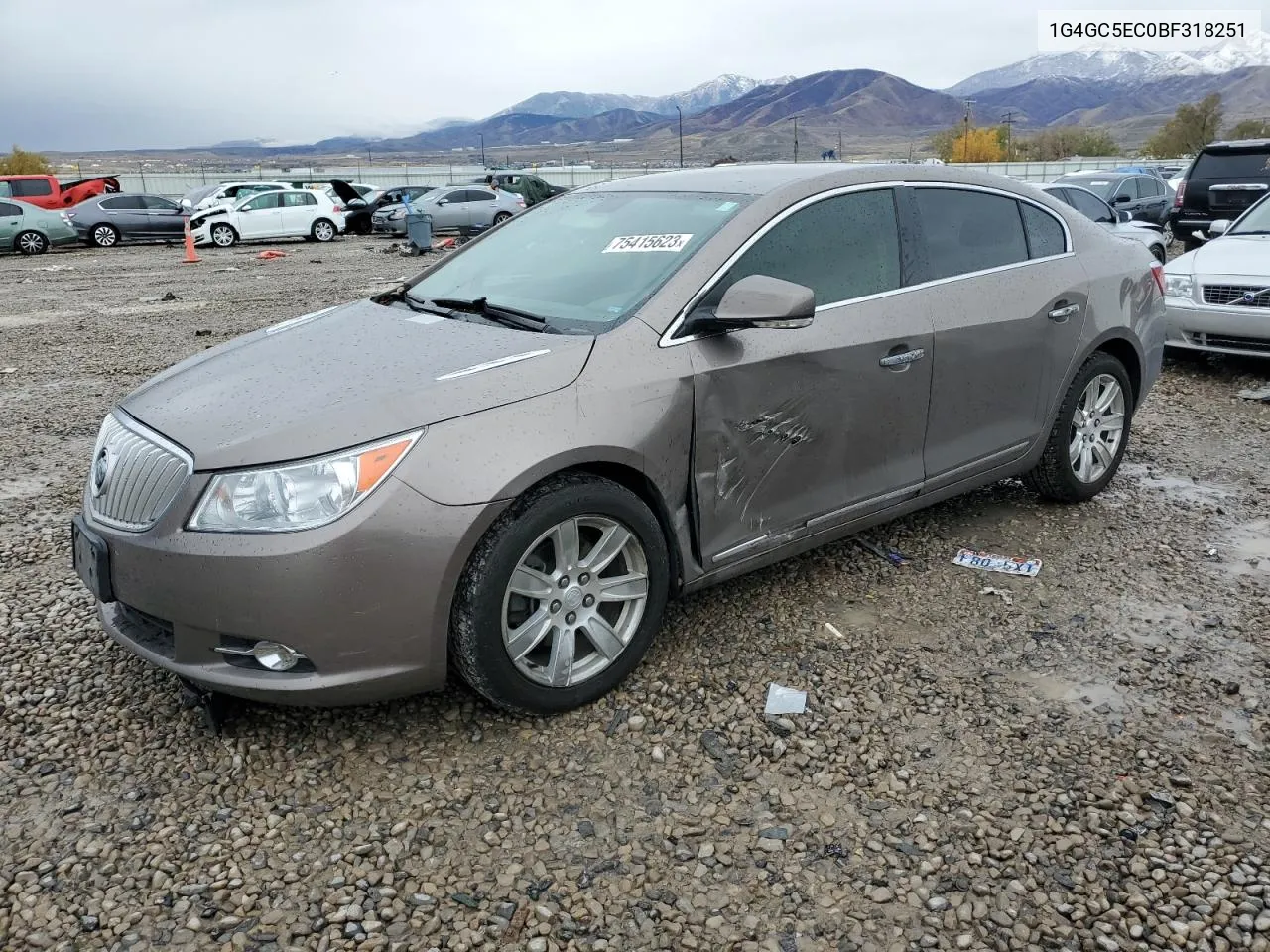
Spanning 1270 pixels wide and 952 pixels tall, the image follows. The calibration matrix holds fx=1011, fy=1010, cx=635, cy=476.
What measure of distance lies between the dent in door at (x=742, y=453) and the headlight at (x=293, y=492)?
111 centimetres

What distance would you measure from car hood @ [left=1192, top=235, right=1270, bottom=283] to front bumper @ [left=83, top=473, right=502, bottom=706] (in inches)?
291

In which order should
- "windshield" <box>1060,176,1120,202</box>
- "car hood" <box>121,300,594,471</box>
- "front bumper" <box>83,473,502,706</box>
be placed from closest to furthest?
"front bumper" <box>83,473,502,706</box> → "car hood" <box>121,300,594,471</box> → "windshield" <box>1060,176,1120,202</box>

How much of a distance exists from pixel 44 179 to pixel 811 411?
26.3 m

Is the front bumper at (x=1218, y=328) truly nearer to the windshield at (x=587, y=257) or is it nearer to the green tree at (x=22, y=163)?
the windshield at (x=587, y=257)

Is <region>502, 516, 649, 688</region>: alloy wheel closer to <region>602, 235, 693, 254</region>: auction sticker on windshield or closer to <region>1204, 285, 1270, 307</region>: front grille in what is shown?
<region>602, 235, 693, 254</region>: auction sticker on windshield

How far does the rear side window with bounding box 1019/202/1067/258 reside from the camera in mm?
4637

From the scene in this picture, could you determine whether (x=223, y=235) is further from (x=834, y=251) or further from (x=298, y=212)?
(x=834, y=251)

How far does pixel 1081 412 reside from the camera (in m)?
4.93

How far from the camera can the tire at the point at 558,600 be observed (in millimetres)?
2932

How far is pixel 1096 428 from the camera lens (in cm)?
504

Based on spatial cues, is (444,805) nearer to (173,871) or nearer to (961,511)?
(173,871)

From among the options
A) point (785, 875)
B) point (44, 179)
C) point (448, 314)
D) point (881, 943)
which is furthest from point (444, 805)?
point (44, 179)

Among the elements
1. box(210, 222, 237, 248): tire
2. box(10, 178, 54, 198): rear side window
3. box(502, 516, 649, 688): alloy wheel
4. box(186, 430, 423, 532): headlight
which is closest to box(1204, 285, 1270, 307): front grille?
box(502, 516, 649, 688): alloy wheel

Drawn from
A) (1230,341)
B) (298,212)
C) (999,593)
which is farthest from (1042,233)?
(298,212)
